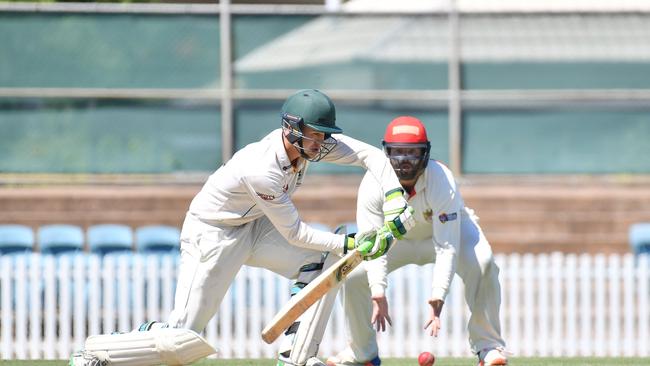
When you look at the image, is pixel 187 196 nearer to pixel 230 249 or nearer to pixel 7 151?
pixel 7 151

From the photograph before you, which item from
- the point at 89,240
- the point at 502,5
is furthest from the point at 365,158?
the point at 502,5

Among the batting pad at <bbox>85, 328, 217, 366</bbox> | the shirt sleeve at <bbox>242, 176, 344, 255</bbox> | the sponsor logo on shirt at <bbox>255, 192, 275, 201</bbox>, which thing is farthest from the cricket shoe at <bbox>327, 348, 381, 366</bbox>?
the sponsor logo on shirt at <bbox>255, 192, 275, 201</bbox>

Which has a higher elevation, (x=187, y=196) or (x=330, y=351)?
(x=187, y=196)

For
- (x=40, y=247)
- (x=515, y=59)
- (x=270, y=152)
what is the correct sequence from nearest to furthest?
1. (x=270, y=152)
2. (x=40, y=247)
3. (x=515, y=59)

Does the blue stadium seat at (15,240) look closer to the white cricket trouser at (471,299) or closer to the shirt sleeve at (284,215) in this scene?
the white cricket trouser at (471,299)

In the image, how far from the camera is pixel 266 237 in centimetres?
698

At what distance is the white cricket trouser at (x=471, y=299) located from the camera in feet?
25.1

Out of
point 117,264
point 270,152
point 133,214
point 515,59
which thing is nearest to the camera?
point 270,152

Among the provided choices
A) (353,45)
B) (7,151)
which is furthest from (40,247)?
(353,45)

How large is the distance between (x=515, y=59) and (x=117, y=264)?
5.12 meters

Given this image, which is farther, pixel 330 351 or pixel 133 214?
pixel 133 214

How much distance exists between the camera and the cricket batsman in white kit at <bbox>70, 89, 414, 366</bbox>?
21.5 feet

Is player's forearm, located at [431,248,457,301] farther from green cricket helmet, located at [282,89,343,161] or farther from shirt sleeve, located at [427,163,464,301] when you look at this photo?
green cricket helmet, located at [282,89,343,161]

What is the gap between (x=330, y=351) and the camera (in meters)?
11.1
